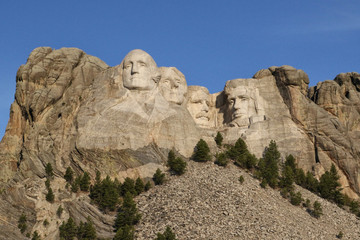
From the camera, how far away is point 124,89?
62.0 meters

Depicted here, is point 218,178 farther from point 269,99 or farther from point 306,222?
point 269,99

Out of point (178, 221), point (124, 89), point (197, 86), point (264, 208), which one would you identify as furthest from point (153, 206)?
point (197, 86)

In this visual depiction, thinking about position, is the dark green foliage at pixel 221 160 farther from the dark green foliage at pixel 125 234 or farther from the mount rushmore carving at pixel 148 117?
the dark green foliage at pixel 125 234

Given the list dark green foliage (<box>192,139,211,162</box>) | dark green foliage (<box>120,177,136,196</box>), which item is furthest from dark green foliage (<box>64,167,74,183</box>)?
dark green foliage (<box>192,139,211,162</box>)

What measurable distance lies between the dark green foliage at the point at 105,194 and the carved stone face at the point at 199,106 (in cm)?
1268

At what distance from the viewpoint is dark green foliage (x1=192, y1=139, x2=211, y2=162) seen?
59906mm

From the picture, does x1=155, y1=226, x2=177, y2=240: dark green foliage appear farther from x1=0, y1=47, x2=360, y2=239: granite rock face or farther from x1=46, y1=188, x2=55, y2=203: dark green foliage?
x1=46, y1=188, x2=55, y2=203: dark green foliage

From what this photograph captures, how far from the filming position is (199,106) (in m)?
68.1

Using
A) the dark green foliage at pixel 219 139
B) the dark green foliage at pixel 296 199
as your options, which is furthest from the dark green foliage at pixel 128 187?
the dark green foliage at pixel 296 199

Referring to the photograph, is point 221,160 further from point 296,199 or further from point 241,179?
point 296,199

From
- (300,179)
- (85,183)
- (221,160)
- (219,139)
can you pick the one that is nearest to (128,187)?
(85,183)

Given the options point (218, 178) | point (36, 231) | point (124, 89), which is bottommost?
point (36, 231)

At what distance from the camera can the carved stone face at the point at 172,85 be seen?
211 feet

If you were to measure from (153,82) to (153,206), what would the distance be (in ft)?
37.1
